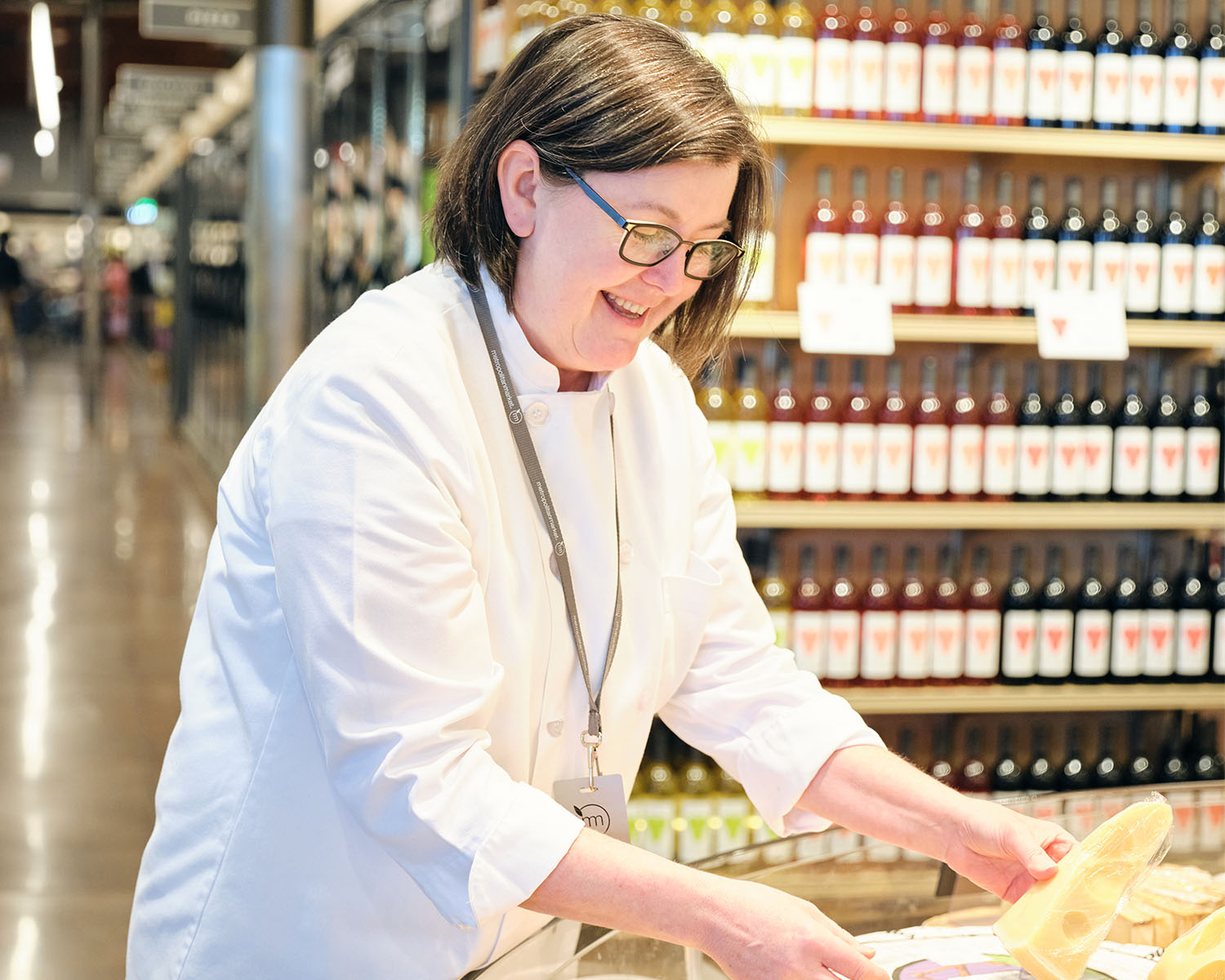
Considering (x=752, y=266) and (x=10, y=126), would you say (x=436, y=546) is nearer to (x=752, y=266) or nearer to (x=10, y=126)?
(x=752, y=266)

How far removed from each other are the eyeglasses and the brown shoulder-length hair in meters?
0.03

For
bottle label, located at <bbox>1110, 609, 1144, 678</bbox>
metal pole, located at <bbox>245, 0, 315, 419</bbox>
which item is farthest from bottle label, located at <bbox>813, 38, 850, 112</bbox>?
metal pole, located at <bbox>245, 0, 315, 419</bbox>

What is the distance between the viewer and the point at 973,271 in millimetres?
3928

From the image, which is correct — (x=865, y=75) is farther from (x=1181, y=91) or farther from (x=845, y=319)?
(x=1181, y=91)

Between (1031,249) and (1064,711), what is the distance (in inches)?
57.2

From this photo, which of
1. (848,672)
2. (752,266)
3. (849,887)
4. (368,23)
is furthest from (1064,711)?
(368,23)

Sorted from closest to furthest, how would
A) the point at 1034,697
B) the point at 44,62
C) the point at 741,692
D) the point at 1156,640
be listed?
the point at 741,692 < the point at 1034,697 < the point at 1156,640 < the point at 44,62

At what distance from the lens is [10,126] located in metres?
32.6

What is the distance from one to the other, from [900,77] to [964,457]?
1050mm

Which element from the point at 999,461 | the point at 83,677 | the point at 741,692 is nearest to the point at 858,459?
the point at 999,461

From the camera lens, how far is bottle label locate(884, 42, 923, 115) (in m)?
3.82

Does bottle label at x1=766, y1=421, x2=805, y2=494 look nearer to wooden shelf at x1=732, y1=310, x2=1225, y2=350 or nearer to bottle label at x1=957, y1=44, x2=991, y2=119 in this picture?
wooden shelf at x1=732, y1=310, x2=1225, y2=350

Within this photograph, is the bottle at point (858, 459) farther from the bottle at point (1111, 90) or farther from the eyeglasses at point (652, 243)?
the eyeglasses at point (652, 243)

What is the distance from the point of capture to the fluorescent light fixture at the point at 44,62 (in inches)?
576
